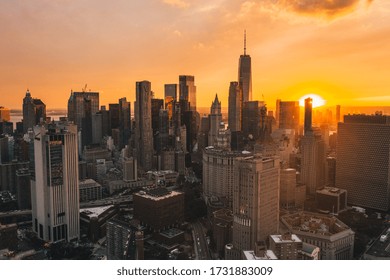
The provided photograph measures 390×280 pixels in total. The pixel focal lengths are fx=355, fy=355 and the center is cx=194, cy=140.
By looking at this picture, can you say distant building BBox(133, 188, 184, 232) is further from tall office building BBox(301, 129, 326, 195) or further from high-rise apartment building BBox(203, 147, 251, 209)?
tall office building BBox(301, 129, 326, 195)

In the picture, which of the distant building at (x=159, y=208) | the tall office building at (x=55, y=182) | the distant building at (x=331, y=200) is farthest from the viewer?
the distant building at (x=331, y=200)

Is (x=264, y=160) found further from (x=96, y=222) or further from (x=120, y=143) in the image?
(x=120, y=143)

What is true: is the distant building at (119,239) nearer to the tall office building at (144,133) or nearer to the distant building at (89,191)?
the distant building at (89,191)

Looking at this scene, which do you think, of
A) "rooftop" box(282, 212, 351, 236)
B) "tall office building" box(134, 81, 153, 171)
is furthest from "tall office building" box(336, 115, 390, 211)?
"tall office building" box(134, 81, 153, 171)

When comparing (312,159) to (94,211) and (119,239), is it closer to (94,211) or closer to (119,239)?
(94,211)

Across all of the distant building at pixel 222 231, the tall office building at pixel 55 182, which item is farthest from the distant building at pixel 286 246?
the tall office building at pixel 55 182

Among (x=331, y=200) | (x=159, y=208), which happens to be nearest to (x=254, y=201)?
(x=159, y=208)
